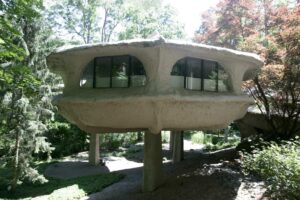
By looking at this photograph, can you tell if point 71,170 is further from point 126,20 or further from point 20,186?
point 126,20

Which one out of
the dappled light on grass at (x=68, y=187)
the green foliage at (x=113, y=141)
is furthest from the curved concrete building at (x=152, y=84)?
the green foliage at (x=113, y=141)

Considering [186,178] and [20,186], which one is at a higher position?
[186,178]

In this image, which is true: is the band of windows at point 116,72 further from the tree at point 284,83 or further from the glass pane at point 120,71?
the tree at point 284,83

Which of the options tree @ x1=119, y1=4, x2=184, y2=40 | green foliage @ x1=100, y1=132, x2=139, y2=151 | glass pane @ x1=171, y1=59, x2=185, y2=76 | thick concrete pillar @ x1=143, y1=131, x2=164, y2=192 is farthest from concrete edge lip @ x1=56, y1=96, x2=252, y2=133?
tree @ x1=119, y1=4, x2=184, y2=40

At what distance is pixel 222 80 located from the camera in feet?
41.2

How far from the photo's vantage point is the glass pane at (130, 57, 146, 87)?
10.9 meters

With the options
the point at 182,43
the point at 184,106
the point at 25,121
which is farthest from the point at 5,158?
the point at 182,43

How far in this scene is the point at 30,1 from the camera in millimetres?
8039

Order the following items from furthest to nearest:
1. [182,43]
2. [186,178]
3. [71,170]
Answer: [71,170], [186,178], [182,43]

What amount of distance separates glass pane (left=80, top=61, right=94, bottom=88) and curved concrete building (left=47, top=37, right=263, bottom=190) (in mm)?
11

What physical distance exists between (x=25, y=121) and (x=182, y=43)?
31.3 feet

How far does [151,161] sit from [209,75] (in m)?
4.67

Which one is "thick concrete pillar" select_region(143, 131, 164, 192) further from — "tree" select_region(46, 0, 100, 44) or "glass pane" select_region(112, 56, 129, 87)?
"tree" select_region(46, 0, 100, 44)

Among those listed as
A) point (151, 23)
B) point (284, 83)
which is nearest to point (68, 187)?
point (284, 83)
